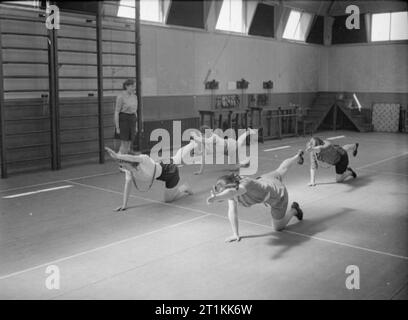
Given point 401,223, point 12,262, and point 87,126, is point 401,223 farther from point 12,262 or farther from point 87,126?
point 87,126

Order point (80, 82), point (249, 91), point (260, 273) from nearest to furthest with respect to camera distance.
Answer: point (260, 273)
point (80, 82)
point (249, 91)

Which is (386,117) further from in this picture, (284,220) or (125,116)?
(284,220)

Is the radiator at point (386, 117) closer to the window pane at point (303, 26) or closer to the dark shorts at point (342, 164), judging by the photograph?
the window pane at point (303, 26)

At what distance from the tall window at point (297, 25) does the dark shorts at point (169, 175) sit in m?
10.1

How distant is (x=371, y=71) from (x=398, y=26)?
1556mm

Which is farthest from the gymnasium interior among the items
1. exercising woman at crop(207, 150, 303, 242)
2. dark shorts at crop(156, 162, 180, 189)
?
dark shorts at crop(156, 162, 180, 189)

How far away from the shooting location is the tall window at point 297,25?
14.4m

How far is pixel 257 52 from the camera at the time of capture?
42.4 ft

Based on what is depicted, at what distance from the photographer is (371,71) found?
14.9 metres

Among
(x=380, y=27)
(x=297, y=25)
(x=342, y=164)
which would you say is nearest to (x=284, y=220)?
(x=342, y=164)

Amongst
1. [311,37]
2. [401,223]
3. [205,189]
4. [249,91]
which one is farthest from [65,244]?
[311,37]

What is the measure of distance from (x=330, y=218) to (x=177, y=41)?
271 inches

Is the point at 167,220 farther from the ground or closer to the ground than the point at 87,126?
closer to the ground

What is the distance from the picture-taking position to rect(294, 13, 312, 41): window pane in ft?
48.6
